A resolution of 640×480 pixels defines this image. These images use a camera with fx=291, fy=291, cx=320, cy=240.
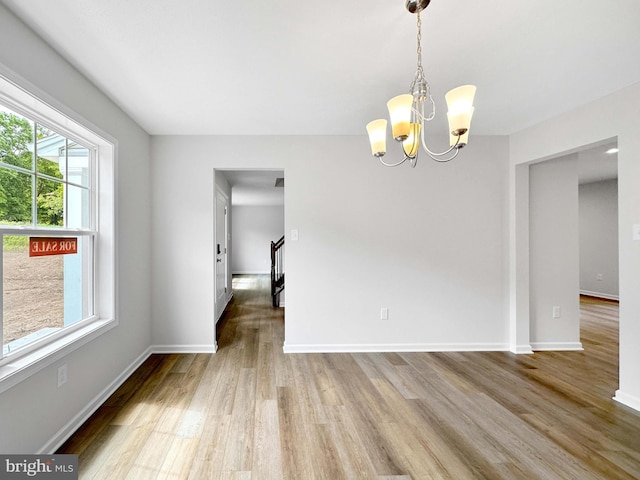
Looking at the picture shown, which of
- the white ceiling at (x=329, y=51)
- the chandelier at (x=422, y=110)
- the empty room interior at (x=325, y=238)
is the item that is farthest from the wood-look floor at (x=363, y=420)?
the white ceiling at (x=329, y=51)

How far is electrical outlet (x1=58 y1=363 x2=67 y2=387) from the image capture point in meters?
1.80

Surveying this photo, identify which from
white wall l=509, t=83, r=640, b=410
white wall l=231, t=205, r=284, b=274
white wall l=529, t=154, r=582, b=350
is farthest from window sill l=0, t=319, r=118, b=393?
white wall l=231, t=205, r=284, b=274

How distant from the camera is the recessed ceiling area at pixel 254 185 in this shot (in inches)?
194

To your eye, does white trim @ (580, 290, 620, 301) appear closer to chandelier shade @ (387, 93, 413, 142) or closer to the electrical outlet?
chandelier shade @ (387, 93, 413, 142)

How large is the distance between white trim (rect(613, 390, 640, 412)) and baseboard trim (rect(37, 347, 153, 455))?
3.96 meters

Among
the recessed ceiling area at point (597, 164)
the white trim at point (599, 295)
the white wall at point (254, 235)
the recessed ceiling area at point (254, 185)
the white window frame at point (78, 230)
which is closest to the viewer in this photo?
the white window frame at point (78, 230)

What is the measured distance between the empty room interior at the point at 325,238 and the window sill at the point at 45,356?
2 centimetres

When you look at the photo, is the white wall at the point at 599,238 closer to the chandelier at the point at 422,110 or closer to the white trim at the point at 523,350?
the white trim at the point at 523,350

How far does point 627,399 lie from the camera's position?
2.24 m

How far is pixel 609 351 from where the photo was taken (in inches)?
131

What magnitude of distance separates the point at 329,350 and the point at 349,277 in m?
0.85

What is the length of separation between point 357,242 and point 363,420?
5.85 ft

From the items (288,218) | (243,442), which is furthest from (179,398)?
(288,218)
